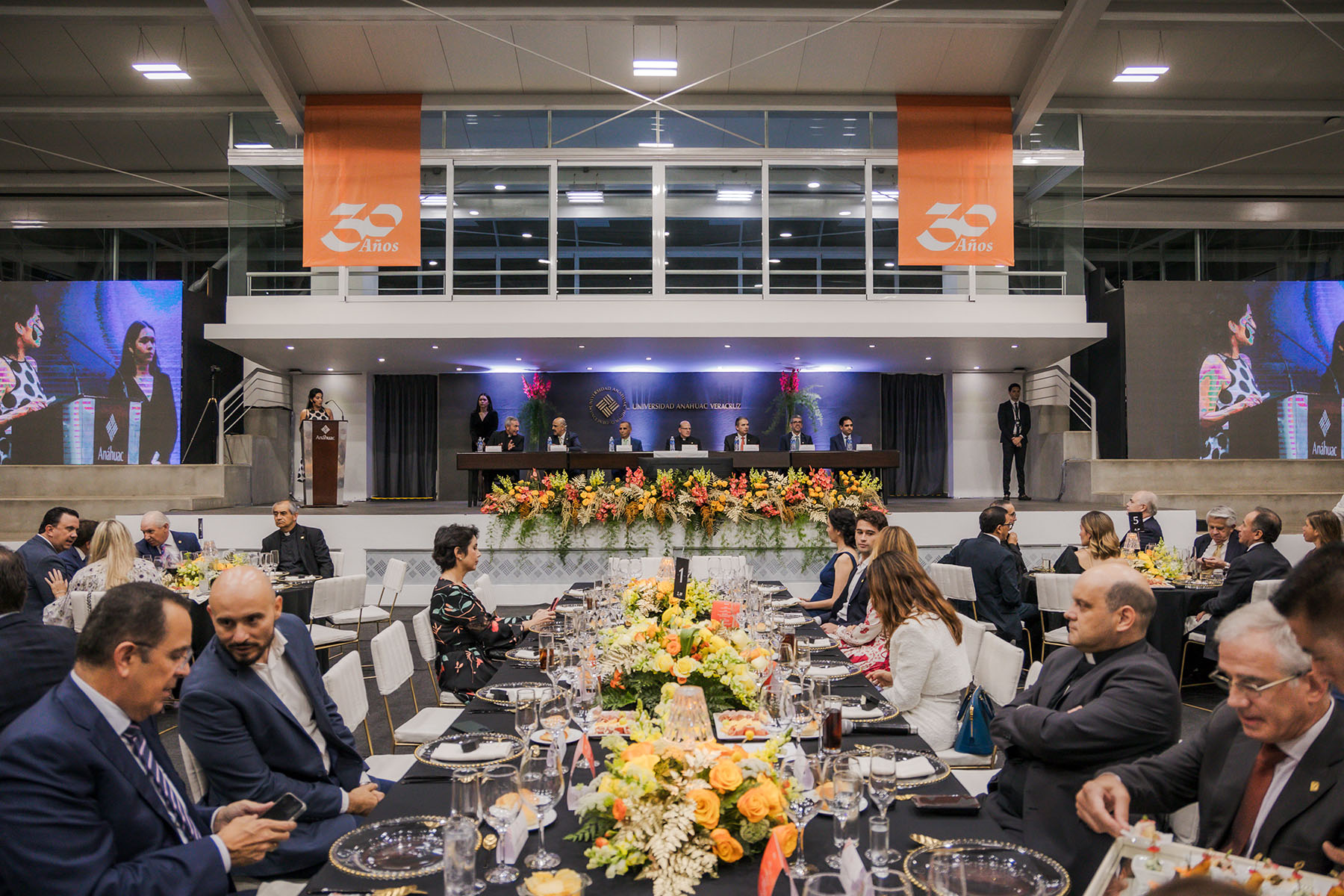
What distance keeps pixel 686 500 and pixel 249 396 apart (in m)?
9.42

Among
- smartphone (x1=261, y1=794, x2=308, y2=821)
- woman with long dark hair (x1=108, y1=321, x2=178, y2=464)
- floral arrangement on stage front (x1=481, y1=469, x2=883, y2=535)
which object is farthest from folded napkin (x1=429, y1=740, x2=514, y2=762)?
woman with long dark hair (x1=108, y1=321, x2=178, y2=464)

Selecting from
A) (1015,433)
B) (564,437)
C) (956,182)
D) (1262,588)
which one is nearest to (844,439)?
(1015,433)

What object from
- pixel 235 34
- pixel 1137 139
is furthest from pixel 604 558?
pixel 1137 139

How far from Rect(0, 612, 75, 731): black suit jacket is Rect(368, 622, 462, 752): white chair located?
122 centimetres

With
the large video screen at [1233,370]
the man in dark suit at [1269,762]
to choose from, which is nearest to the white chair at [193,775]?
the man in dark suit at [1269,762]

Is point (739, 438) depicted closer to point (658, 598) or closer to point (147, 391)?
point (658, 598)

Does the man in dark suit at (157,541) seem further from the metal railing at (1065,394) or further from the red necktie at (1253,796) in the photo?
the metal railing at (1065,394)

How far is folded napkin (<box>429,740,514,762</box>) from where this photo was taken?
2578 mm

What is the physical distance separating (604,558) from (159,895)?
7.42 metres

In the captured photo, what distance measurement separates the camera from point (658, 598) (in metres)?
3.81

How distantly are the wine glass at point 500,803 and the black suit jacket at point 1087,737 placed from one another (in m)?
1.36

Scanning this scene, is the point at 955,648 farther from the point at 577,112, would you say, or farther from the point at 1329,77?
the point at 1329,77

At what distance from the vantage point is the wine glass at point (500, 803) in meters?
1.78

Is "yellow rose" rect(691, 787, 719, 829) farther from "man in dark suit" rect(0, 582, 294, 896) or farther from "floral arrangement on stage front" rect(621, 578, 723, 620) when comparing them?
"floral arrangement on stage front" rect(621, 578, 723, 620)
